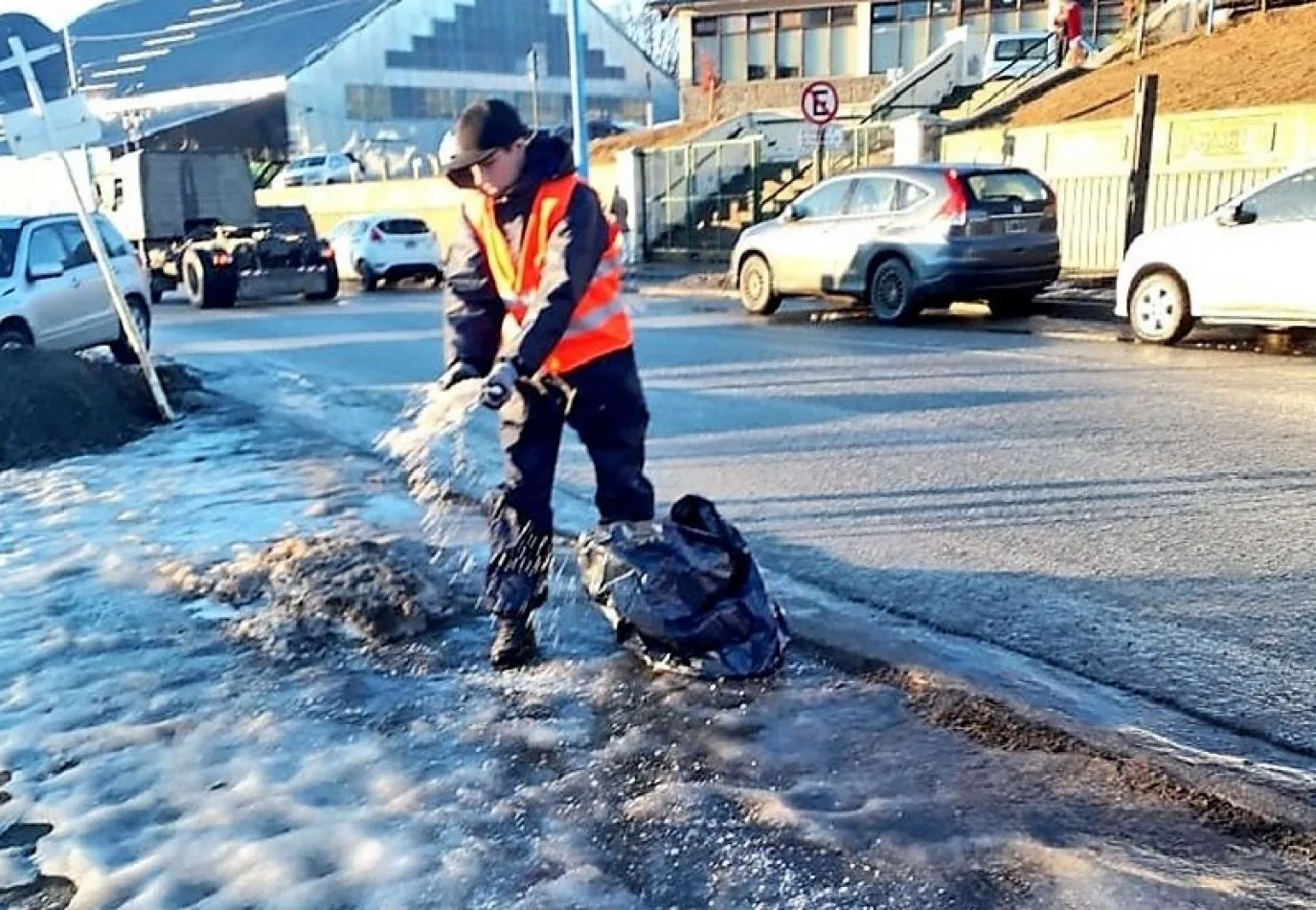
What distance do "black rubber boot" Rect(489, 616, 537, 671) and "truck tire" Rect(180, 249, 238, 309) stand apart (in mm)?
18609

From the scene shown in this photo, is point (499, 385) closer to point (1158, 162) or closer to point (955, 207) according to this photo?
point (955, 207)

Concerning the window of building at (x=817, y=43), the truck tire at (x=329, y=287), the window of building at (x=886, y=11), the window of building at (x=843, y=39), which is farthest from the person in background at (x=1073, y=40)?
the truck tire at (x=329, y=287)

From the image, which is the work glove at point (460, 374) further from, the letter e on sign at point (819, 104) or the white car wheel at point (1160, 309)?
the letter e on sign at point (819, 104)

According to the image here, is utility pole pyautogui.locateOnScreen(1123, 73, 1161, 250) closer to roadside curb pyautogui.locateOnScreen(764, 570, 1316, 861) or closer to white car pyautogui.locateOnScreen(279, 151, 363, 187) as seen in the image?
roadside curb pyautogui.locateOnScreen(764, 570, 1316, 861)

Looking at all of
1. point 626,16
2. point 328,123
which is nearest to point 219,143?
point 328,123

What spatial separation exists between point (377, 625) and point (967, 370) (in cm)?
637

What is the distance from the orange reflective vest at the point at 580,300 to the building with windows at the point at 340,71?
49114 mm

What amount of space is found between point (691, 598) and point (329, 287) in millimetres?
19105

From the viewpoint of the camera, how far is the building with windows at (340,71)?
5747 cm

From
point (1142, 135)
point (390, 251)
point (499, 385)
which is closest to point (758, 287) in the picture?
point (1142, 135)

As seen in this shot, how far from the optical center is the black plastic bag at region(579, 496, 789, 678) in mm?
4086

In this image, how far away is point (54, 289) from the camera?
12.4 m

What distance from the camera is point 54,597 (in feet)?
17.3

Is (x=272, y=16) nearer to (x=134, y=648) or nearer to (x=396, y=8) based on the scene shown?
(x=396, y=8)
